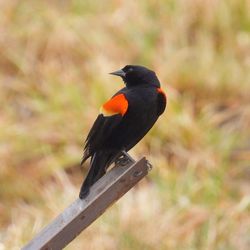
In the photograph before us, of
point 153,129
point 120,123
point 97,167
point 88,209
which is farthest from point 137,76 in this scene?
point 153,129

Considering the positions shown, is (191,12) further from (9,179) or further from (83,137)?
(9,179)

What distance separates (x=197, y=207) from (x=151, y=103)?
1895 millimetres

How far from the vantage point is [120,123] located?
3061 millimetres

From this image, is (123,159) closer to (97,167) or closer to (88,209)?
(97,167)

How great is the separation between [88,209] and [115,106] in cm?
47

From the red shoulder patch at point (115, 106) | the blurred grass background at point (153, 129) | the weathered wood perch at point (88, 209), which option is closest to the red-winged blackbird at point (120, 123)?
the red shoulder patch at point (115, 106)

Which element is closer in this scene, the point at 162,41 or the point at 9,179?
the point at 9,179

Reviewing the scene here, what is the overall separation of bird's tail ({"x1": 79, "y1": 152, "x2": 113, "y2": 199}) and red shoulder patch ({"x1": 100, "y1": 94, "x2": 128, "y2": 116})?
135 mm

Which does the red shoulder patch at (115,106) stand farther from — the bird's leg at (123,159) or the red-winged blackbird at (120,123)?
the bird's leg at (123,159)

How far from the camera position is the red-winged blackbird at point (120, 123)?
3029 mm

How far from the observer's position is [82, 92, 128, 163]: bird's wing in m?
3.02

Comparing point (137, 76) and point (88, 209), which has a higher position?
point (137, 76)

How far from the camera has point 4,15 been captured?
6.70 metres

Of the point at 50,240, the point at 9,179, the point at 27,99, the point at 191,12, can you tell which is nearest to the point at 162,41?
the point at 191,12
